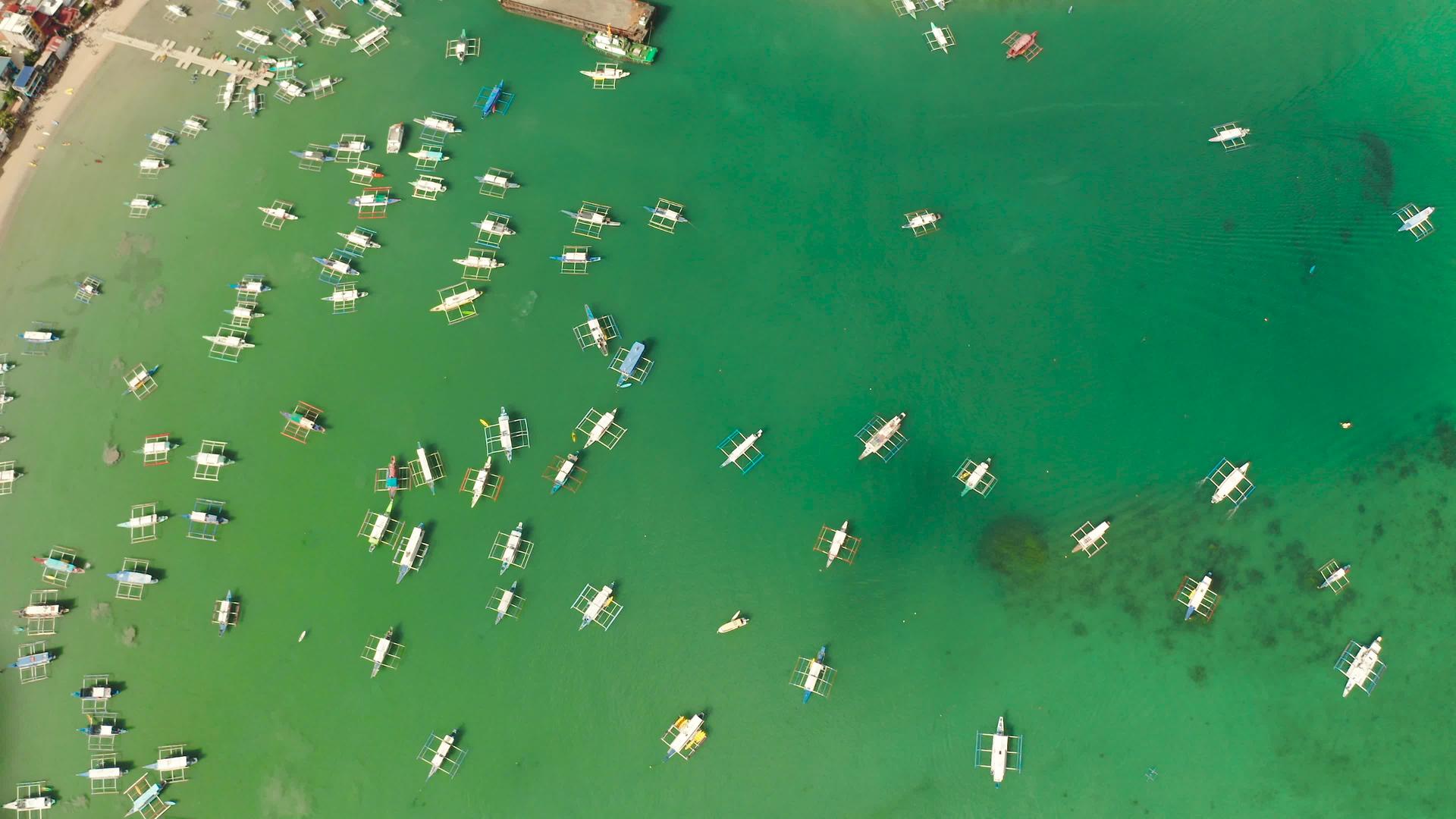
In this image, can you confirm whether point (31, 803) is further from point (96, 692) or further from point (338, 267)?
point (338, 267)

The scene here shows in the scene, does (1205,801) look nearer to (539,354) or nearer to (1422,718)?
(1422,718)

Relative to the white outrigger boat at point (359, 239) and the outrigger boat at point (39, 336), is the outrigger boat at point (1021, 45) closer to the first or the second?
the white outrigger boat at point (359, 239)

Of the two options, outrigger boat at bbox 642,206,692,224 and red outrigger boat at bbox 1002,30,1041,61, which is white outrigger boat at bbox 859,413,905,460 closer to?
outrigger boat at bbox 642,206,692,224

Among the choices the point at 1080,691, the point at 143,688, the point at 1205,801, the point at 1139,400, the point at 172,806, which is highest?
the point at 1139,400

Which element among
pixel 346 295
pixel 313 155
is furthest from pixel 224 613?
pixel 313 155

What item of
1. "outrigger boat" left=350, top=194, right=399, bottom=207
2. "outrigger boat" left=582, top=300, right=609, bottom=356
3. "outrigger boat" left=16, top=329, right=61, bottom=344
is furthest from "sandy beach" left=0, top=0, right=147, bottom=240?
"outrigger boat" left=582, top=300, right=609, bottom=356

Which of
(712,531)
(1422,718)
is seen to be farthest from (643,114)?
(1422,718)

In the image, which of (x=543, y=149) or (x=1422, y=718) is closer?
(x=1422, y=718)
